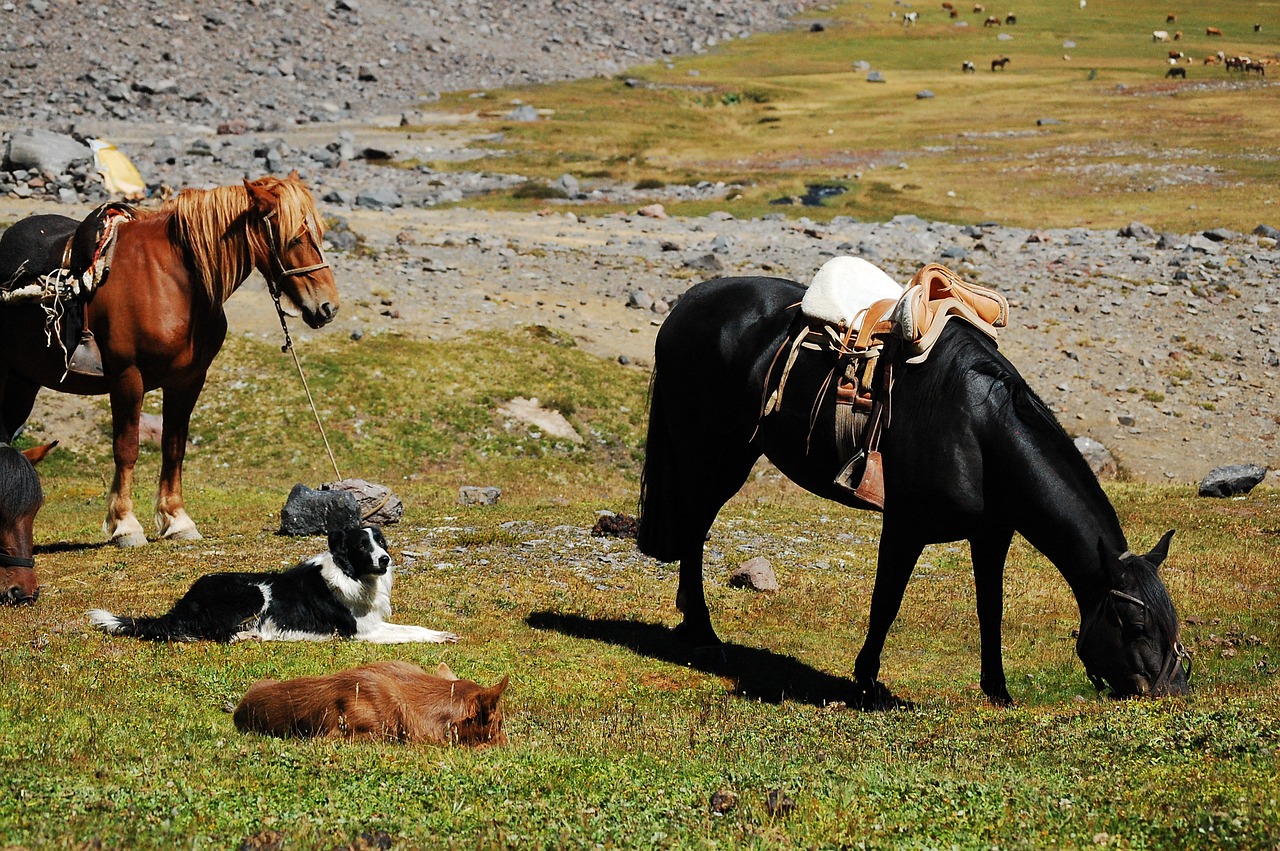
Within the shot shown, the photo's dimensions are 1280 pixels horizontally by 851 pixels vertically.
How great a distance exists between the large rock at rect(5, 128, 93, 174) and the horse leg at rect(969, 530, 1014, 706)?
1371 inches

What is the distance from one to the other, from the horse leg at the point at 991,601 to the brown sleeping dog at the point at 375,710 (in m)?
4.22

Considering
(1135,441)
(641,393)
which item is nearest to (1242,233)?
(1135,441)

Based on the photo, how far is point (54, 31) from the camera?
3036 inches

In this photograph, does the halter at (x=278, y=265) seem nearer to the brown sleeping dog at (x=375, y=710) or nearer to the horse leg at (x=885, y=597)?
the brown sleeping dog at (x=375, y=710)

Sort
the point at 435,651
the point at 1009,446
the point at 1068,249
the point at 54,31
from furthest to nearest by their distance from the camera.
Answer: the point at 54,31 → the point at 1068,249 → the point at 435,651 → the point at 1009,446

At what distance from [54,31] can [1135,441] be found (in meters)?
73.8

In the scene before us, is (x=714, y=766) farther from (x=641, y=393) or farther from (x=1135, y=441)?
(x=1135, y=441)

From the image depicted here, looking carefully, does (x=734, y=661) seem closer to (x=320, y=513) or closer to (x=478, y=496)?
(x=320, y=513)

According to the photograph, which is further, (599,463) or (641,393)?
(641,393)

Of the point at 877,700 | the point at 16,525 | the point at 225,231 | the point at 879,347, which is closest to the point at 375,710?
the point at 877,700

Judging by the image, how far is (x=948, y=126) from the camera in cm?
7094

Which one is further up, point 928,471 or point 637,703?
→ point 928,471

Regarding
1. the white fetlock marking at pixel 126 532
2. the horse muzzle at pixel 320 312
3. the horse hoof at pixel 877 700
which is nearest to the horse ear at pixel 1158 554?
the horse hoof at pixel 877 700

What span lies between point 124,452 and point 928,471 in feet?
32.0
